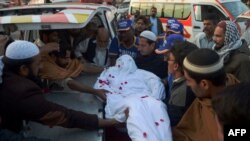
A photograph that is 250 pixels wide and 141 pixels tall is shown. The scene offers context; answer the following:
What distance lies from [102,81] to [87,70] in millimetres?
636

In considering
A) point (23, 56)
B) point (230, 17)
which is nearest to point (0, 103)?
point (23, 56)

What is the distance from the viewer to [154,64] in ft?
15.4

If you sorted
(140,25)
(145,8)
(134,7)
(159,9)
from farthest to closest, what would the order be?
(134,7) → (145,8) → (159,9) → (140,25)

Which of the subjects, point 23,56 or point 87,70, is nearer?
point 23,56

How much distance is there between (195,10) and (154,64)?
8.95 m

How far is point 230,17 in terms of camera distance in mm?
12281

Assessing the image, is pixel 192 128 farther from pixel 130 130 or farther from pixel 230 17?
pixel 230 17

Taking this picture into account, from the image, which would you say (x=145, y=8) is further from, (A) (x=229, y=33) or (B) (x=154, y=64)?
(A) (x=229, y=33)

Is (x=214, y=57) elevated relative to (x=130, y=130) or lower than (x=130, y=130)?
elevated

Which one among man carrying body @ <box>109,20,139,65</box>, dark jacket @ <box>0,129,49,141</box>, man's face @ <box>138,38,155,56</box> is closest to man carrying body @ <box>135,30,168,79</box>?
man's face @ <box>138,38,155,56</box>

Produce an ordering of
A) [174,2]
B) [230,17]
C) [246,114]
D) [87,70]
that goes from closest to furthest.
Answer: [246,114]
[87,70]
[230,17]
[174,2]

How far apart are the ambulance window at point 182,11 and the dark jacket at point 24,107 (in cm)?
1102

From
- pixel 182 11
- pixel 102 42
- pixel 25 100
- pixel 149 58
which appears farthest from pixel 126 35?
pixel 182 11

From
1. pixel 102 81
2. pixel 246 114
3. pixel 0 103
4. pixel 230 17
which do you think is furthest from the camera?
pixel 230 17
